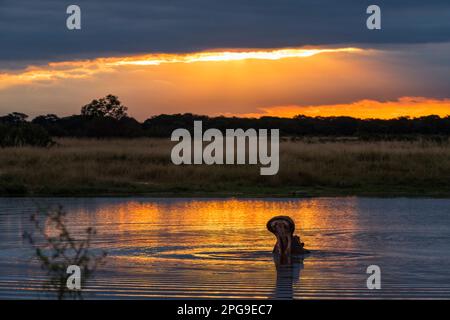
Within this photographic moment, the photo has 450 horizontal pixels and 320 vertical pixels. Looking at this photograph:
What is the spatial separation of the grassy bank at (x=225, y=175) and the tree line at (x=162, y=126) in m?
12.1

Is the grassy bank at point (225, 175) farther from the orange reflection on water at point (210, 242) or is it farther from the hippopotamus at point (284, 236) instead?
the hippopotamus at point (284, 236)

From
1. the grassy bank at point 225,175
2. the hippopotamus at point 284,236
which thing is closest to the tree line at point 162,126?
the grassy bank at point 225,175

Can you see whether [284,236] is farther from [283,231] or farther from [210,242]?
[210,242]

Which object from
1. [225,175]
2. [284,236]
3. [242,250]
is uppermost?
[225,175]

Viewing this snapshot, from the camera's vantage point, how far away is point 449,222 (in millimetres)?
19922

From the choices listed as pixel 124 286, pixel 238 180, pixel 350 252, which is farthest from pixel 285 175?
pixel 124 286

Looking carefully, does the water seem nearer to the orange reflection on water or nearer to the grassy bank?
the orange reflection on water

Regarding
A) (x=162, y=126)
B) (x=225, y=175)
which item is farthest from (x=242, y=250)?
(x=162, y=126)

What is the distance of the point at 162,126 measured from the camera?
7725cm

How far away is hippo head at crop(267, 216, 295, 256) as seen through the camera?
14344 mm

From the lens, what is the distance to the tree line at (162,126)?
4862cm

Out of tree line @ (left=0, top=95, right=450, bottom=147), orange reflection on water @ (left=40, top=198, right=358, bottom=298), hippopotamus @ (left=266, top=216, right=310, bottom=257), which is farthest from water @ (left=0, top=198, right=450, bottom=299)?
tree line @ (left=0, top=95, right=450, bottom=147)

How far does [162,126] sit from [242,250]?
62069 mm

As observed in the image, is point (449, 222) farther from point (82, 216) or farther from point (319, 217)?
point (82, 216)
